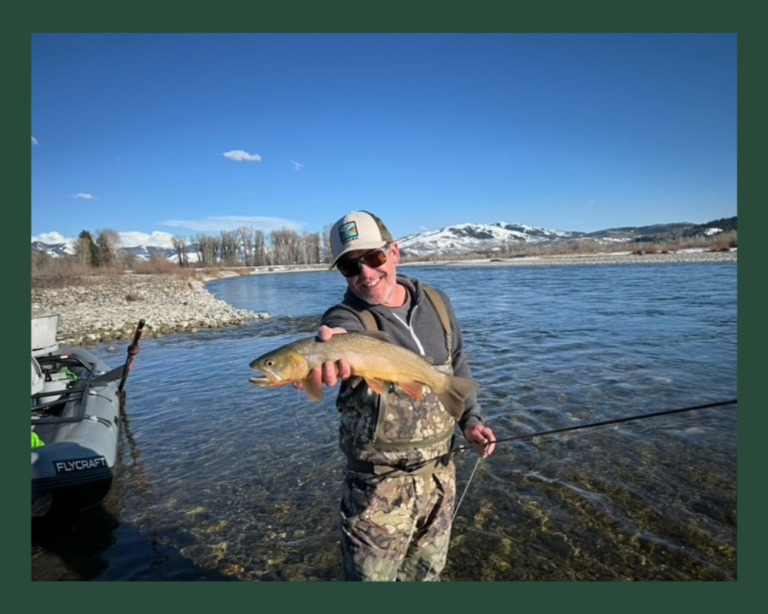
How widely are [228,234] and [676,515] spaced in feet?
525

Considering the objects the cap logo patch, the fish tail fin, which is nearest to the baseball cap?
the cap logo patch

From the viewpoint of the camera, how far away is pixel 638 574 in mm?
4605

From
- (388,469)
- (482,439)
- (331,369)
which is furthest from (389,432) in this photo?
(482,439)

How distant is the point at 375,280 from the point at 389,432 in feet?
3.37

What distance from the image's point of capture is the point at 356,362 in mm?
2891

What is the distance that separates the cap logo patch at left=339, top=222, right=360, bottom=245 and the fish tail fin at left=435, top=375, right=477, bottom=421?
1.13 metres

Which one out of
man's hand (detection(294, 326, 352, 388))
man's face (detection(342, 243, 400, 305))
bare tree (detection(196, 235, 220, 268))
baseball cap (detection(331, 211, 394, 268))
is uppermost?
bare tree (detection(196, 235, 220, 268))

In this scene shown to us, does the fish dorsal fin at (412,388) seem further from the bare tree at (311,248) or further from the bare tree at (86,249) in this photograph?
the bare tree at (311,248)

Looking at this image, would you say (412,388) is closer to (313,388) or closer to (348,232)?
(313,388)

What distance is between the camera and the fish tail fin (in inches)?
124

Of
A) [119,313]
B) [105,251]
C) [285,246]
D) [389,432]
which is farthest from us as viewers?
[285,246]

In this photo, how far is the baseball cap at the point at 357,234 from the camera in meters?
3.04

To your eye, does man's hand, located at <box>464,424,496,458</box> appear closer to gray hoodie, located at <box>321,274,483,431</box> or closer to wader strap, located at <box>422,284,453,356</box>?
gray hoodie, located at <box>321,274,483,431</box>

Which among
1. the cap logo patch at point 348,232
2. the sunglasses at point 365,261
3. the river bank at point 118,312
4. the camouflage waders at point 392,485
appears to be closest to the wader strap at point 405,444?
the camouflage waders at point 392,485
